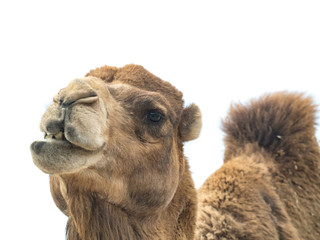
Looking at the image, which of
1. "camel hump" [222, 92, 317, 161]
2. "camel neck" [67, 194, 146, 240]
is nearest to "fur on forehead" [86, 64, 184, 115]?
"camel neck" [67, 194, 146, 240]

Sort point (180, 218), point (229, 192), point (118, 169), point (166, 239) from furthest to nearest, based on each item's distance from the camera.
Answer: point (229, 192) < point (180, 218) < point (166, 239) < point (118, 169)

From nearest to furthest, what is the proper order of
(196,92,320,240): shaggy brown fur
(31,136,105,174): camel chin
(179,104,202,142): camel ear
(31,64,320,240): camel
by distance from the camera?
1. (31,136,105,174): camel chin
2. (31,64,320,240): camel
3. (179,104,202,142): camel ear
4. (196,92,320,240): shaggy brown fur

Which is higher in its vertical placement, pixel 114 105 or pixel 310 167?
pixel 114 105

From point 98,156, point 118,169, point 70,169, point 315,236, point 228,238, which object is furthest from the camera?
point 315,236

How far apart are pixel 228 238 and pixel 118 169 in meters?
1.88

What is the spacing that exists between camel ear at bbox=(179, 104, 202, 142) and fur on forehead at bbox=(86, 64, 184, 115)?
0.40 feet

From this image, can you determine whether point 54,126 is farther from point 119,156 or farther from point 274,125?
point 274,125

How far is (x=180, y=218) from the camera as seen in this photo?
354 cm

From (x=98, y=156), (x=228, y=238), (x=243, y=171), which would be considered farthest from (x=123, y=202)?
(x=243, y=171)

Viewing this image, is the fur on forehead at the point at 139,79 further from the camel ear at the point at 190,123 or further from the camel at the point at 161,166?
the camel ear at the point at 190,123

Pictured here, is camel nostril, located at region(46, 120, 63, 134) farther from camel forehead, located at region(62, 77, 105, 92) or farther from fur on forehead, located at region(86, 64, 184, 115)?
fur on forehead, located at region(86, 64, 184, 115)

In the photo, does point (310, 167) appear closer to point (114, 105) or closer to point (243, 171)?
point (243, 171)

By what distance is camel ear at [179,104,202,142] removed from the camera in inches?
144

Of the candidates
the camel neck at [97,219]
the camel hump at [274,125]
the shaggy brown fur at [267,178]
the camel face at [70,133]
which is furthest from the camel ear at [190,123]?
the camel hump at [274,125]
